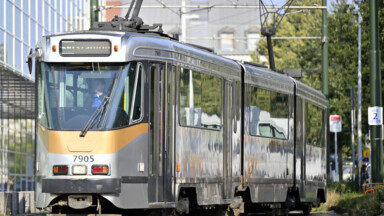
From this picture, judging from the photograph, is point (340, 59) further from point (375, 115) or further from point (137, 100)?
point (137, 100)

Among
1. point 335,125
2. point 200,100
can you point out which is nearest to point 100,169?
point 200,100

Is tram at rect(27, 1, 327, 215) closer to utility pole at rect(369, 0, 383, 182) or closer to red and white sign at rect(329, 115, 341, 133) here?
utility pole at rect(369, 0, 383, 182)

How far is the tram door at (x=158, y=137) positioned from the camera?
1596cm

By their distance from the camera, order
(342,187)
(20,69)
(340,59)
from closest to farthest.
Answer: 1. (342,187)
2. (20,69)
3. (340,59)

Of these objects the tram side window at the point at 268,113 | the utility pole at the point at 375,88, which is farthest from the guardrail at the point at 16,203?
the utility pole at the point at 375,88

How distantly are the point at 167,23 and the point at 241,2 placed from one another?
74.4 meters

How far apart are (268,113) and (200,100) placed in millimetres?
4641

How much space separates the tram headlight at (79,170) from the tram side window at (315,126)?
11643 mm

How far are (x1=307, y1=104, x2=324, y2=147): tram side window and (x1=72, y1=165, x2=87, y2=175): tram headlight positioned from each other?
1164 cm

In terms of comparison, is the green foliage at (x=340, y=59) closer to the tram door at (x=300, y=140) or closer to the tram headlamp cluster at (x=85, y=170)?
the tram door at (x=300, y=140)

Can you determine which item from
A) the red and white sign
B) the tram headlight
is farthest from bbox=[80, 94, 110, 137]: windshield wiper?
the red and white sign

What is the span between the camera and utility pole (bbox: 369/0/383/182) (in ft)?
89.6

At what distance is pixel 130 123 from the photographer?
15711mm

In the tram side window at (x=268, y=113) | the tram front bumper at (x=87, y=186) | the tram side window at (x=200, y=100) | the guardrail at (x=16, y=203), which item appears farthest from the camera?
the guardrail at (x=16, y=203)
